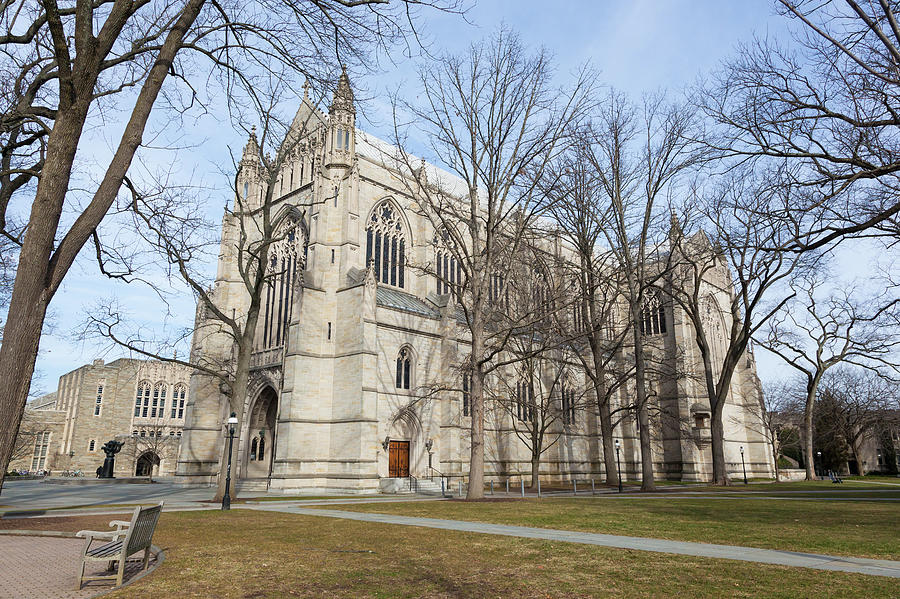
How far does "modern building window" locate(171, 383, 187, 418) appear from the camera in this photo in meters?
64.6

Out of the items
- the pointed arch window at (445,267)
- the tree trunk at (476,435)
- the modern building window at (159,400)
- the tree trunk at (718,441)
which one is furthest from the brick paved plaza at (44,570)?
the modern building window at (159,400)

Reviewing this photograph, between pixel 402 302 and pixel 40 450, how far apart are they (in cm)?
4730

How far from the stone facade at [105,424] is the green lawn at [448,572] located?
5094cm

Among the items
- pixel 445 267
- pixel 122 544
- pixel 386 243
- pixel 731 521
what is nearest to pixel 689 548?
pixel 731 521

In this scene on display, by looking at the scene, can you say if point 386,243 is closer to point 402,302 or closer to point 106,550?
point 402,302

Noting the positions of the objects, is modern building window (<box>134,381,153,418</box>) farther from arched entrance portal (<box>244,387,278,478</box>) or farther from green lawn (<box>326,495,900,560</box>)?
green lawn (<box>326,495,900,560</box>)

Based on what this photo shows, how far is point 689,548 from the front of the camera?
9.38 metres

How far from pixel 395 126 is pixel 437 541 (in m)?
16.5

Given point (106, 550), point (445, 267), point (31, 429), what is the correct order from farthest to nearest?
point (31, 429)
point (445, 267)
point (106, 550)

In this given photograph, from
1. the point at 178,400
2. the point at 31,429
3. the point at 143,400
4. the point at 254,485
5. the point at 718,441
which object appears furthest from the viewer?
the point at 178,400

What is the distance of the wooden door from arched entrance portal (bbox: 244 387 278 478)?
766cm

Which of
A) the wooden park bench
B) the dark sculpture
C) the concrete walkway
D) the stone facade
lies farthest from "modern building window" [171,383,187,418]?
the wooden park bench

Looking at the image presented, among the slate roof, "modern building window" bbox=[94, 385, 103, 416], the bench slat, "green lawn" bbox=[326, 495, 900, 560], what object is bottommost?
"green lawn" bbox=[326, 495, 900, 560]

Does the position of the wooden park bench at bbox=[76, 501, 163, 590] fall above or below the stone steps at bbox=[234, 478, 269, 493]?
above
